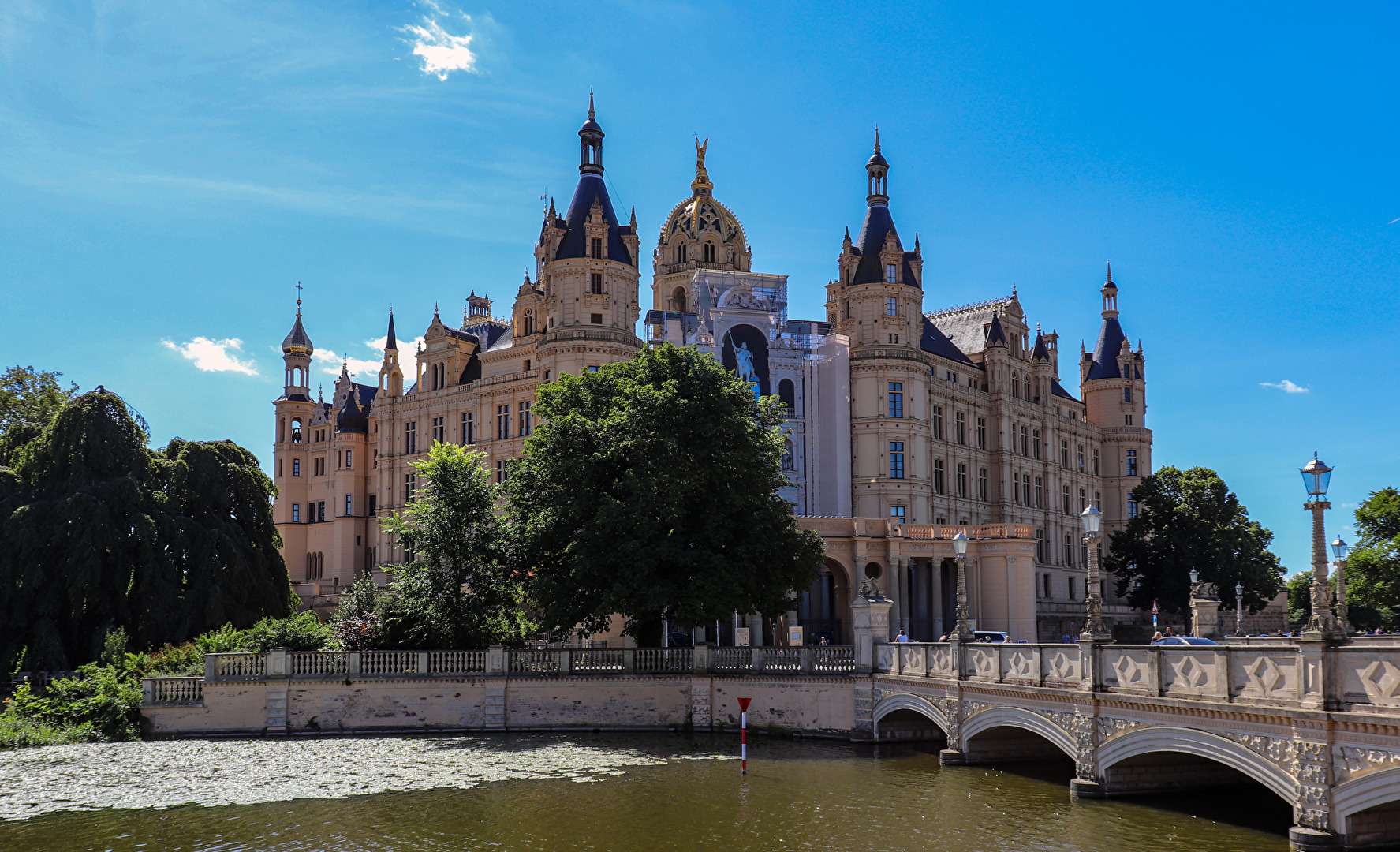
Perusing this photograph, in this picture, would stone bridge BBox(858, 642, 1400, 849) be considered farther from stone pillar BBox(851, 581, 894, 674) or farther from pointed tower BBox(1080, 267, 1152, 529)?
pointed tower BBox(1080, 267, 1152, 529)

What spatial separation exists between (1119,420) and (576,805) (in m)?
72.9

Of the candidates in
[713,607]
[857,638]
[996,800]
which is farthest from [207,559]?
[996,800]

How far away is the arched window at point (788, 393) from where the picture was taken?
6253 centimetres

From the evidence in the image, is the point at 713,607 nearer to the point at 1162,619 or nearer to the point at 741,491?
the point at 741,491

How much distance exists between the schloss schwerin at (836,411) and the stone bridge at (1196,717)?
795 inches

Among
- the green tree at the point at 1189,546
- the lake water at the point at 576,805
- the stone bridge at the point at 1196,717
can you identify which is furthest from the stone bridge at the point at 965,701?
the green tree at the point at 1189,546

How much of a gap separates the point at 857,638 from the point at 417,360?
2063 inches

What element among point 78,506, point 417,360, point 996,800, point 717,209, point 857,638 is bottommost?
point 996,800

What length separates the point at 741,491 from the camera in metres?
A: 37.4

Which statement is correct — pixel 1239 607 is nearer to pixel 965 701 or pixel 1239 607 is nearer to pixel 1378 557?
pixel 1378 557

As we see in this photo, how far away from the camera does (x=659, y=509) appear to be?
35.9 m

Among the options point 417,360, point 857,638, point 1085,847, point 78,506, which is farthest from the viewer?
point 417,360

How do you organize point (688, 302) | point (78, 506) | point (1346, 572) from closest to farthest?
point (78, 506)
point (1346, 572)
point (688, 302)

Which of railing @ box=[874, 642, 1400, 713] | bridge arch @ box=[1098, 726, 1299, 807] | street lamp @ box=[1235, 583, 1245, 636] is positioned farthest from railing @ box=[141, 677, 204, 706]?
street lamp @ box=[1235, 583, 1245, 636]
